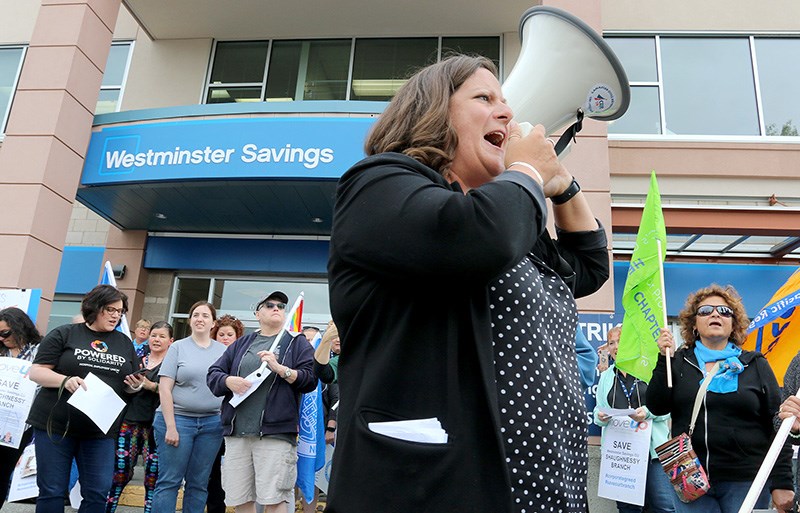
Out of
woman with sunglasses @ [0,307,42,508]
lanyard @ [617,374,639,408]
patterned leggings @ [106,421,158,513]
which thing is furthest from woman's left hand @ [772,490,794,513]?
woman with sunglasses @ [0,307,42,508]

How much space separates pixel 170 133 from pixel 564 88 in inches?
Result: 349

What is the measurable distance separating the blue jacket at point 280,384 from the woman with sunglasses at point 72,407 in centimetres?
71

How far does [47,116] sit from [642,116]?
9374 mm

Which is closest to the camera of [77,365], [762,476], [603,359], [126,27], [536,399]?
[536,399]

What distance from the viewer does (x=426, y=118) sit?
1519 millimetres

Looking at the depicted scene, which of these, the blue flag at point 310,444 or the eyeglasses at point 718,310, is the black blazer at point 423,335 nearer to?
the eyeglasses at point 718,310

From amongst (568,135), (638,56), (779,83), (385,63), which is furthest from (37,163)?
(779,83)

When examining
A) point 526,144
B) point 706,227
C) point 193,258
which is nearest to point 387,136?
point 526,144

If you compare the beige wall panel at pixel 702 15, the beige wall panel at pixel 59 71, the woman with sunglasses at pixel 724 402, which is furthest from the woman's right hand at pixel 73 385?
the beige wall panel at pixel 702 15

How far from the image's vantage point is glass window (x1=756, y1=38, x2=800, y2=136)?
1073 centimetres

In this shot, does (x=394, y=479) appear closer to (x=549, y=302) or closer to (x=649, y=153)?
(x=549, y=302)

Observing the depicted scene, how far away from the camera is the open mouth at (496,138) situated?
5.11 feet

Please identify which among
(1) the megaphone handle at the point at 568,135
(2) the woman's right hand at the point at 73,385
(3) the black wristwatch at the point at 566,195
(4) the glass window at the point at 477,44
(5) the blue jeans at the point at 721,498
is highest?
(4) the glass window at the point at 477,44

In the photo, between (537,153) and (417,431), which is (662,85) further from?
(417,431)
